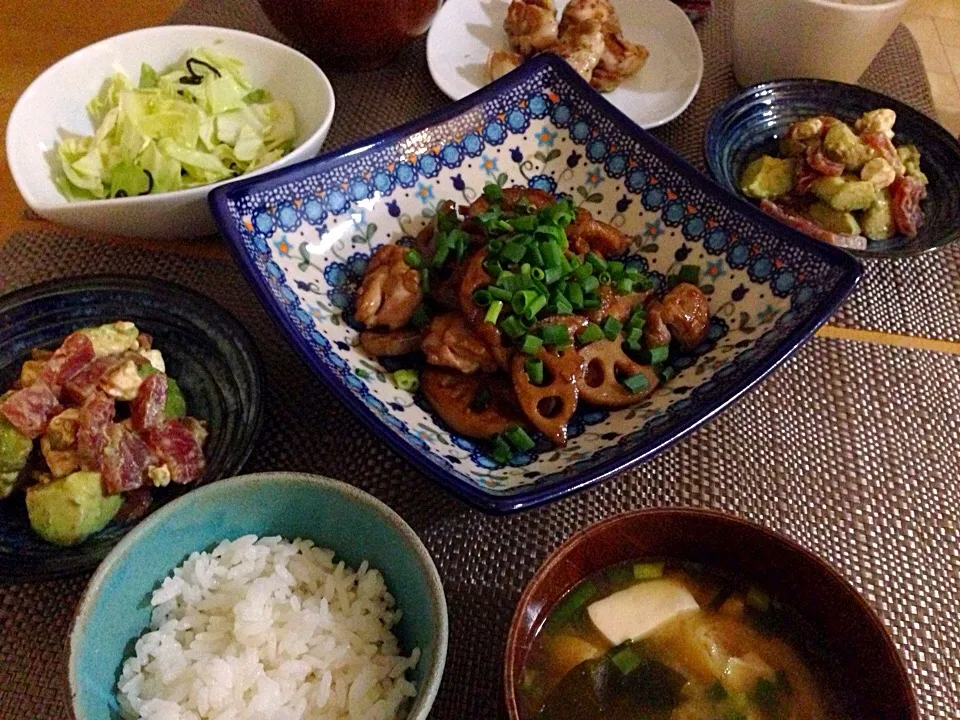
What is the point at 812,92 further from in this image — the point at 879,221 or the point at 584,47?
the point at 584,47

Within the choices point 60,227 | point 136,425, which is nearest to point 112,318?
point 136,425

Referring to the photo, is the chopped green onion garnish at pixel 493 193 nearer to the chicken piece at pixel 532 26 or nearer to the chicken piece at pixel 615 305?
the chicken piece at pixel 615 305

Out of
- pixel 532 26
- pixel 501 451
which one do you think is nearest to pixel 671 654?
pixel 501 451

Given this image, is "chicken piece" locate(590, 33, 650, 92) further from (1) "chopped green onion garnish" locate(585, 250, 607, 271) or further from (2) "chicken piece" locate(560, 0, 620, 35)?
(1) "chopped green onion garnish" locate(585, 250, 607, 271)

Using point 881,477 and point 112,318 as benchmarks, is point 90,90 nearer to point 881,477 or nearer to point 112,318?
point 112,318

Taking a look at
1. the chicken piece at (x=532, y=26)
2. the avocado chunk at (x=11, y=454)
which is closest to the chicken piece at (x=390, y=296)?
the avocado chunk at (x=11, y=454)
